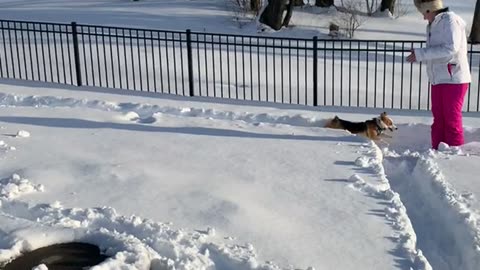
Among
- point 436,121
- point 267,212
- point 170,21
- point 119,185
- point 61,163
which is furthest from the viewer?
point 170,21

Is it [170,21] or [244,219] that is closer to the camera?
[244,219]

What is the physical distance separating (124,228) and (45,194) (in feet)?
A: 3.57

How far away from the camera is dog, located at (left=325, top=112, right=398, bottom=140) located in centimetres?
863

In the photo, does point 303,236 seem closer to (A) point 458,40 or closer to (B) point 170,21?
(A) point 458,40

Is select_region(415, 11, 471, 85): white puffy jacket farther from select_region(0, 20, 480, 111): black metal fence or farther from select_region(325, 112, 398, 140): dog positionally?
select_region(0, 20, 480, 111): black metal fence

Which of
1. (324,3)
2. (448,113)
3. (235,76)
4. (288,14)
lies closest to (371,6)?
(324,3)

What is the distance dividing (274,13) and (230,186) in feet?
41.0

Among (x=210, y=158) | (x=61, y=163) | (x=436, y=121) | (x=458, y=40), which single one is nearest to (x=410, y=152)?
(x=436, y=121)

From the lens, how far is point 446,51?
7.65 metres

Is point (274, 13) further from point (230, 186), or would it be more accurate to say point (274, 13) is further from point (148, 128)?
point (230, 186)

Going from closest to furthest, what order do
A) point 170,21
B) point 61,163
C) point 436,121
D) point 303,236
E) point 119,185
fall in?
point 303,236, point 119,185, point 61,163, point 436,121, point 170,21

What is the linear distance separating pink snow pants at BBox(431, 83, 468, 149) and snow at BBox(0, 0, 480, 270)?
0.61 feet

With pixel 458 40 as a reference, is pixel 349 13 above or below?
below

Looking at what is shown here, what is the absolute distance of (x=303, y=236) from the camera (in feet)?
19.2
